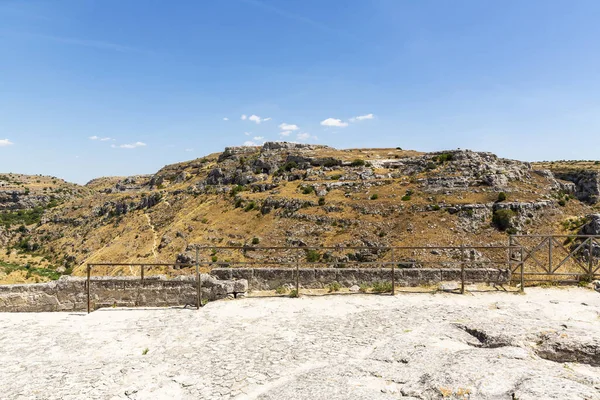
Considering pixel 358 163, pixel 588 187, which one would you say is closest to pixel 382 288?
pixel 358 163

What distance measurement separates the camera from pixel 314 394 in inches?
245

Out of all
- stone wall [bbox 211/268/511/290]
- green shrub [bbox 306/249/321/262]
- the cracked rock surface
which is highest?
stone wall [bbox 211/268/511/290]

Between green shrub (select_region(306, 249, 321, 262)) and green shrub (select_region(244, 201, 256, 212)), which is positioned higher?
green shrub (select_region(244, 201, 256, 212))

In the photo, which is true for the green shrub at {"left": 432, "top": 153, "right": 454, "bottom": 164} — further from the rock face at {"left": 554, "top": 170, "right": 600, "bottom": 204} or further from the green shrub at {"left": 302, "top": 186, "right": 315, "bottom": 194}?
the rock face at {"left": 554, "top": 170, "right": 600, "bottom": 204}

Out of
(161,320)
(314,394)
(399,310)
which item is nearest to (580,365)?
(399,310)

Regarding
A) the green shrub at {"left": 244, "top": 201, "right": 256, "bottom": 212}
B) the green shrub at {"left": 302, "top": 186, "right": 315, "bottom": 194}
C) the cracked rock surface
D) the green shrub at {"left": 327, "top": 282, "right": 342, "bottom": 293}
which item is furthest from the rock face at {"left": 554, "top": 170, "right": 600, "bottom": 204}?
the green shrub at {"left": 327, "top": 282, "right": 342, "bottom": 293}

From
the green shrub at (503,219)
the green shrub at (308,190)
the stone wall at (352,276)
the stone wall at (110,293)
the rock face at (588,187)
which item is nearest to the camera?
the stone wall at (110,293)

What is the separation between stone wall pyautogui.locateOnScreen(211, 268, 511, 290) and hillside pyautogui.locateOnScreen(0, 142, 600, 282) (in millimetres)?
24216

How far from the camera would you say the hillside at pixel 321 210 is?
40281mm

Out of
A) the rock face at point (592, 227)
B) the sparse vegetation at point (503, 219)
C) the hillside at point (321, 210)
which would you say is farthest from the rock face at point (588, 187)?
the sparse vegetation at point (503, 219)

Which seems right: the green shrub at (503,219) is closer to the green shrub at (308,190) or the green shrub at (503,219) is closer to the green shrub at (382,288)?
the green shrub at (308,190)

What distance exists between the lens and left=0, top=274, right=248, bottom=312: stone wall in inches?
477

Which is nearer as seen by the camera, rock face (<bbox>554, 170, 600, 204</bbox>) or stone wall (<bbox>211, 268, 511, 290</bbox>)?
stone wall (<bbox>211, 268, 511, 290</bbox>)

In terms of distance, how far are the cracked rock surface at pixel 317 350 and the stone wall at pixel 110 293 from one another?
714 mm
